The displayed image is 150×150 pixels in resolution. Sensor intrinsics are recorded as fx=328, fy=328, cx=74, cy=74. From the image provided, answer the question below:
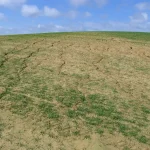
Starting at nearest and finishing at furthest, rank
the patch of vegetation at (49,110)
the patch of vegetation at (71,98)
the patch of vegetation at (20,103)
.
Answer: the patch of vegetation at (49,110)
the patch of vegetation at (20,103)
the patch of vegetation at (71,98)

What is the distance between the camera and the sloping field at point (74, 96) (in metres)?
5.94

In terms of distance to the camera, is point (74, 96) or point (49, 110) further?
point (74, 96)

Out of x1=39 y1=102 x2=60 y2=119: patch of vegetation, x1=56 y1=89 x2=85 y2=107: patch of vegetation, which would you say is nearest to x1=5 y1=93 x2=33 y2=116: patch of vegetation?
x1=39 y1=102 x2=60 y2=119: patch of vegetation

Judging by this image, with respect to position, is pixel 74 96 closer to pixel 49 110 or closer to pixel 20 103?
pixel 49 110

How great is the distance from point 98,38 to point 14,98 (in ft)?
22.7

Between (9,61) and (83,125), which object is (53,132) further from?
(9,61)

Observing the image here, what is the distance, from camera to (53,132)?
19.9 feet

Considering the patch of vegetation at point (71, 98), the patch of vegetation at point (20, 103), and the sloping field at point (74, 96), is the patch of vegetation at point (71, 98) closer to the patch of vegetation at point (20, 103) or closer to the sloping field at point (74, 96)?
the sloping field at point (74, 96)

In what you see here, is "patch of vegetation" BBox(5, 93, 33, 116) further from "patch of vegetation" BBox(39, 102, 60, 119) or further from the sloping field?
"patch of vegetation" BBox(39, 102, 60, 119)

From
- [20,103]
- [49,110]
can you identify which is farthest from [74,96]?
[20,103]

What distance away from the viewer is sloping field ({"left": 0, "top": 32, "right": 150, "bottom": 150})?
19.5ft

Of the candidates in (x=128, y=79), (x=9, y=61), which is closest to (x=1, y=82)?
(x=9, y=61)

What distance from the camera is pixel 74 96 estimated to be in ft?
24.7

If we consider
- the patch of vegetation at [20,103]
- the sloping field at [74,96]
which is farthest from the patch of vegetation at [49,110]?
the patch of vegetation at [20,103]
